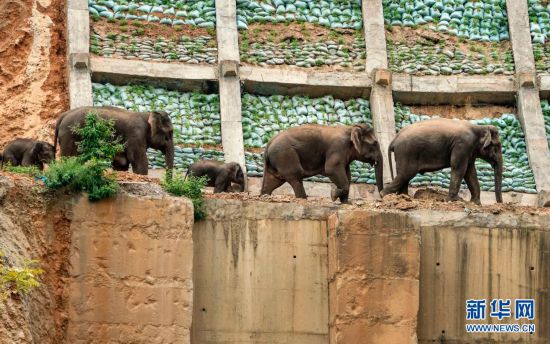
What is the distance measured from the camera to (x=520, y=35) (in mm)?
40312

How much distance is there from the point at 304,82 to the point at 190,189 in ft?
34.1

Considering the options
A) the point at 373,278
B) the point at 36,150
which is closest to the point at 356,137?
the point at 373,278

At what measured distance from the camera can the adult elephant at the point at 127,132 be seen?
2962cm

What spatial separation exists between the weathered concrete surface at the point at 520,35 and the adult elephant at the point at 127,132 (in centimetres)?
1150

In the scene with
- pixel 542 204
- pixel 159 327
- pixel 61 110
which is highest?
pixel 61 110

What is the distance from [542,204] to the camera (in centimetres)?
3303

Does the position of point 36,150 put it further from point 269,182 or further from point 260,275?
point 260,275

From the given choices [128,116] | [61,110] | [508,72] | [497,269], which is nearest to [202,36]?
[61,110]

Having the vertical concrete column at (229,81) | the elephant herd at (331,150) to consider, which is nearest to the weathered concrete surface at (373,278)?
the elephant herd at (331,150)

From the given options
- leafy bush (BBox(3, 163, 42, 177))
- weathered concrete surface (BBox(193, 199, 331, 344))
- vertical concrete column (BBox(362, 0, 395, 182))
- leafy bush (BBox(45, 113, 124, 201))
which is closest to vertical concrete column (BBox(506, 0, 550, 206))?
vertical concrete column (BBox(362, 0, 395, 182))

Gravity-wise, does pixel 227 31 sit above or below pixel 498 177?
above

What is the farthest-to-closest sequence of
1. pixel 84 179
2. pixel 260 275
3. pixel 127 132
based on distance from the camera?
1. pixel 127 132
2. pixel 260 275
3. pixel 84 179

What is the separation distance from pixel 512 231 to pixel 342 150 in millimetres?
3182

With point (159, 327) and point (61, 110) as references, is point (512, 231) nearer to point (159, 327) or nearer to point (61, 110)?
point (159, 327)
